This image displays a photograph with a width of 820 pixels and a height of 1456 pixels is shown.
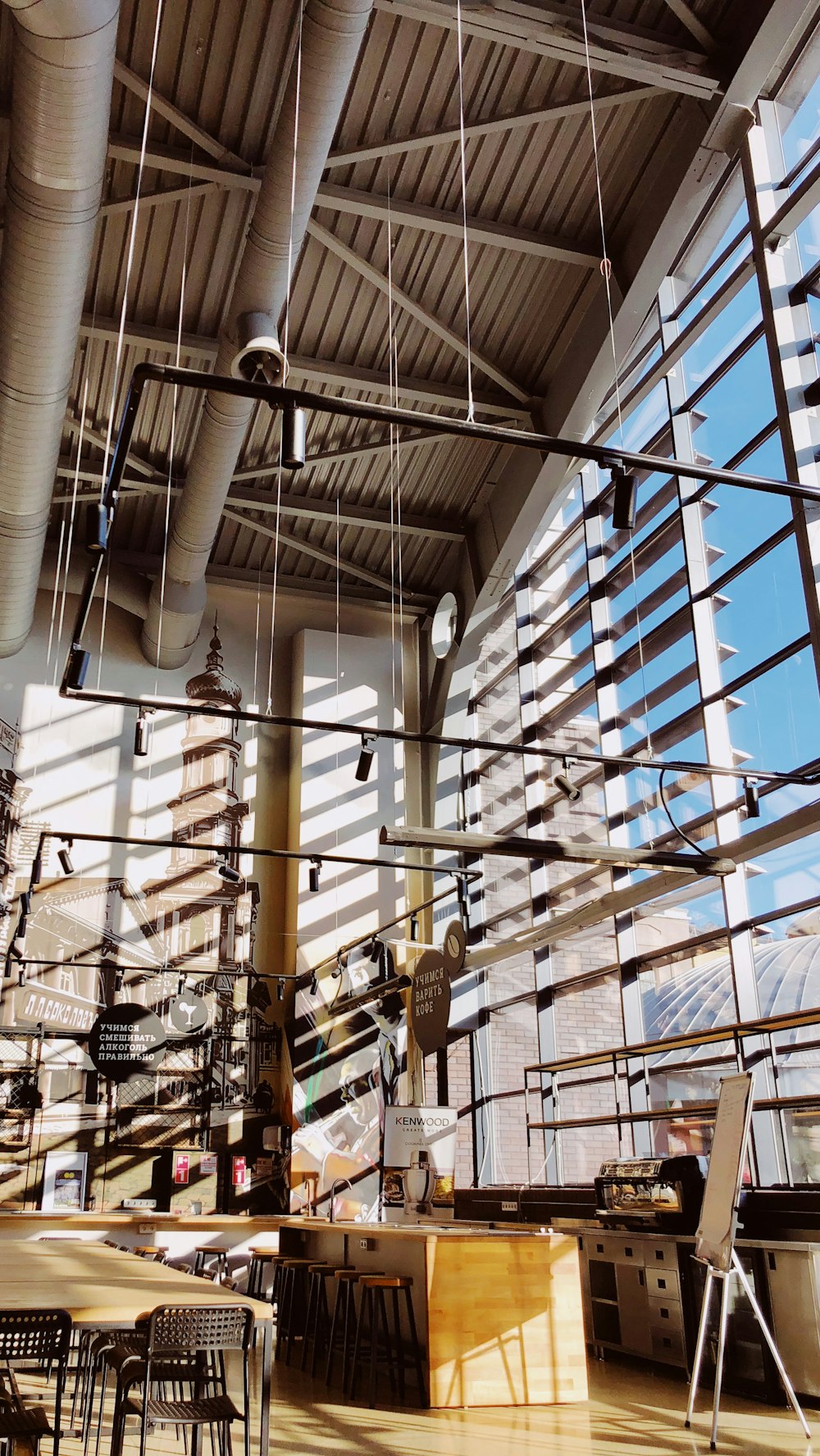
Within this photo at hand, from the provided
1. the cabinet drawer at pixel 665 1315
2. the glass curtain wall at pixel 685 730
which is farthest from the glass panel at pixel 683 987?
the cabinet drawer at pixel 665 1315

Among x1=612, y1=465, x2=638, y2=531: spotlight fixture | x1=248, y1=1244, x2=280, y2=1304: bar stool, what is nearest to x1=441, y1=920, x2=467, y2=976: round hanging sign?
x1=248, y1=1244, x2=280, y2=1304: bar stool

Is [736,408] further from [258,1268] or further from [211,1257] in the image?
[211,1257]

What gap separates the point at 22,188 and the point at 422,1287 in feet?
22.0

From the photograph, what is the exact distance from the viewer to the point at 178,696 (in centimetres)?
1255

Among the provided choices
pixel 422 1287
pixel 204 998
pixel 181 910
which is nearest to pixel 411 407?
pixel 181 910

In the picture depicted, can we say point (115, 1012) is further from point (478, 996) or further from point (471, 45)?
point (471, 45)

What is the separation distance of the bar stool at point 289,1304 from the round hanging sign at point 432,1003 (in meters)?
1.80

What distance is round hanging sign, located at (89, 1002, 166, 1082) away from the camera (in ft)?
35.1

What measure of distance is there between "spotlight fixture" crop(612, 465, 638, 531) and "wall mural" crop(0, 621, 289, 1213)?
22.1 feet

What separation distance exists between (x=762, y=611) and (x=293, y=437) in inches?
226

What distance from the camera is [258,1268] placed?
9.44 m

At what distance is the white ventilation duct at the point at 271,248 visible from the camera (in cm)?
672

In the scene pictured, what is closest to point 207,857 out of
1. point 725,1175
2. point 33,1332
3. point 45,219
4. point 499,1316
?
point 45,219

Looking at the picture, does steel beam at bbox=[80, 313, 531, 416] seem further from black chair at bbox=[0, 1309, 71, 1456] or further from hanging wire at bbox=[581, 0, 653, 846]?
black chair at bbox=[0, 1309, 71, 1456]
